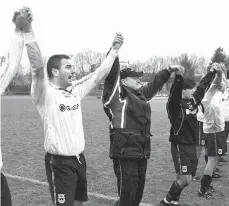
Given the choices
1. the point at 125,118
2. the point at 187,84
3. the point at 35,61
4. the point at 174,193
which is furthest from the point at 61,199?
the point at 187,84

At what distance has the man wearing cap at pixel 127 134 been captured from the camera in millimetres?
4344

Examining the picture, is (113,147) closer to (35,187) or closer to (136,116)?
(136,116)

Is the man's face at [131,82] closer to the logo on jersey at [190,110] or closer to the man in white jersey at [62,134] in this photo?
the man in white jersey at [62,134]

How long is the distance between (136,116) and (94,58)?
103 meters

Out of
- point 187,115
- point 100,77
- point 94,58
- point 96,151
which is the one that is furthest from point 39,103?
point 94,58

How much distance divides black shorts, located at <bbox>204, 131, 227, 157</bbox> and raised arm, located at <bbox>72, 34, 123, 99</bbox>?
338 centimetres


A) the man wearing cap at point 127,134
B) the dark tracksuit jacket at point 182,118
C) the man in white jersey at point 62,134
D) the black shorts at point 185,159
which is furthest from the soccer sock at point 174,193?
the man in white jersey at point 62,134

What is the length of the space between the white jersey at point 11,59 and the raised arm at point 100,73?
114cm

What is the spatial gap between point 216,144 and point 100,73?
3.57 metres

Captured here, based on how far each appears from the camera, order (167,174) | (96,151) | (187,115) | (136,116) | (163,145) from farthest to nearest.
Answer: (163,145), (96,151), (167,174), (187,115), (136,116)

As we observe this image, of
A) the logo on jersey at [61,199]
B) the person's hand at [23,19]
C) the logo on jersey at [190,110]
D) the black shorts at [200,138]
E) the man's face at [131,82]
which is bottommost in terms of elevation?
the black shorts at [200,138]

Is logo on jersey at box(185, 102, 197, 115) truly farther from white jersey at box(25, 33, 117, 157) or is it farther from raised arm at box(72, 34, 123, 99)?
white jersey at box(25, 33, 117, 157)

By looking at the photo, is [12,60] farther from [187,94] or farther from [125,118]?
[187,94]

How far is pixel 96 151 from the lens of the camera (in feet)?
33.9
